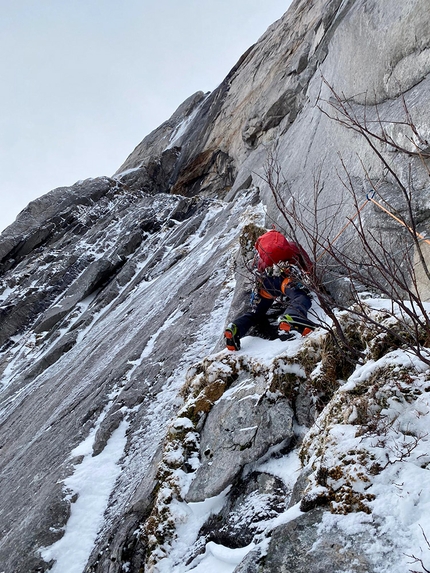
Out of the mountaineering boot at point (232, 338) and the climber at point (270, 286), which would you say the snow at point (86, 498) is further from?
the climber at point (270, 286)

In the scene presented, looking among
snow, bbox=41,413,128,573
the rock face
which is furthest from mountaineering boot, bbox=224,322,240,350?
snow, bbox=41,413,128,573

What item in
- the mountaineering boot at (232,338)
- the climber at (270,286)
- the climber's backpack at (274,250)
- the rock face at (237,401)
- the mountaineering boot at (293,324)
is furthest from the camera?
the climber's backpack at (274,250)

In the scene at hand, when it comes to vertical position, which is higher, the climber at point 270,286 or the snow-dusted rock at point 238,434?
the climber at point 270,286

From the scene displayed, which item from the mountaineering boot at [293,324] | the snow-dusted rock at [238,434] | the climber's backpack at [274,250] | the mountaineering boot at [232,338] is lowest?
the snow-dusted rock at [238,434]

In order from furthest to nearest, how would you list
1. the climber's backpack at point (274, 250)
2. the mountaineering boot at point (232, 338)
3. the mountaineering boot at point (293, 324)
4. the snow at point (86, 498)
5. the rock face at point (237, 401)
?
the climber's backpack at point (274, 250), the mountaineering boot at point (232, 338), the mountaineering boot at point (293, 324), the snow at point (86, 498), the rock face at point (237, 401)

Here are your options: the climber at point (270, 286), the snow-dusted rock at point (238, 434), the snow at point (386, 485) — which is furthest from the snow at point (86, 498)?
the climber at point (270, 286)

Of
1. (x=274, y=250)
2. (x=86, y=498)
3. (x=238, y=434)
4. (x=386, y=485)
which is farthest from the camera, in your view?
(x=274, y=250)

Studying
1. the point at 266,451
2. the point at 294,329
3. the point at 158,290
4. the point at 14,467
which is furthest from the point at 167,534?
the point at 158,290

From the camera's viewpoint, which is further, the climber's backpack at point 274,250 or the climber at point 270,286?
the climber's backpack at point 274,250

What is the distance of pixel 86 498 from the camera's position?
5.48 meters

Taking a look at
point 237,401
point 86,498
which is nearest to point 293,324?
point 237,401

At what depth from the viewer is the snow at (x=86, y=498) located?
4789 mm

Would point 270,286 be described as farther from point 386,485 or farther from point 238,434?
point 386,485

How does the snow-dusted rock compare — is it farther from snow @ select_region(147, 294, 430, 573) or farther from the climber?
the climber
